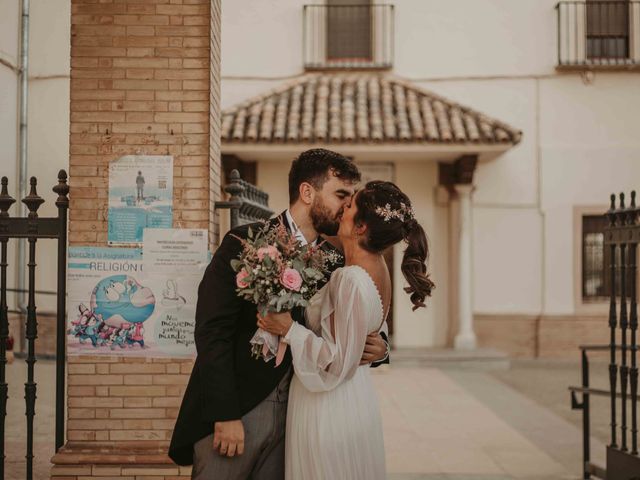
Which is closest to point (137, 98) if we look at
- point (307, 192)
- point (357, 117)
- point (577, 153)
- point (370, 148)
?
point (307, 192)

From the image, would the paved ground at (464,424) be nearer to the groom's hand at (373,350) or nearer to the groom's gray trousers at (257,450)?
the groom's gray trousers at (257,450)

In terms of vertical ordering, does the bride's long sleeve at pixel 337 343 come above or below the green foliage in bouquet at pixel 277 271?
below

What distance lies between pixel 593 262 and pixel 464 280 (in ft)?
8.08

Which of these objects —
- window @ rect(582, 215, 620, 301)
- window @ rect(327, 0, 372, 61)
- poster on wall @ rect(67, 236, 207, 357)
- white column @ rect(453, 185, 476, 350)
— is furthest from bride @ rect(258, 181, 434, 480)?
window @ rect(327, 0, 372, 61)

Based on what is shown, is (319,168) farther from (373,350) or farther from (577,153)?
(577,153)

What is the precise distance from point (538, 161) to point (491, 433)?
7312mm

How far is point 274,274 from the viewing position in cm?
313

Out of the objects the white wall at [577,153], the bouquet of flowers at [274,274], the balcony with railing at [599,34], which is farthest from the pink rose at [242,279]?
the balcony with railing at [599,34]

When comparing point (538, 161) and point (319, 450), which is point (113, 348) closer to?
point (319, 450)

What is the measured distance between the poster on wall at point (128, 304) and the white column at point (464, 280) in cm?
994

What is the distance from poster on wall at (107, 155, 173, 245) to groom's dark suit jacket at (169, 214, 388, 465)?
3.70 ft

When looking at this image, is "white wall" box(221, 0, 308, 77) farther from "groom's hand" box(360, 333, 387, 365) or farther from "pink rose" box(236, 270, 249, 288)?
"pink rose" box(236, 270, 249, 288)

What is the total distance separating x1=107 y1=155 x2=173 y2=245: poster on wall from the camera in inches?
175

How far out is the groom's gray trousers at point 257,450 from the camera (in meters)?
3.39
